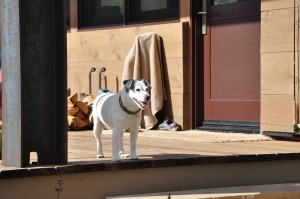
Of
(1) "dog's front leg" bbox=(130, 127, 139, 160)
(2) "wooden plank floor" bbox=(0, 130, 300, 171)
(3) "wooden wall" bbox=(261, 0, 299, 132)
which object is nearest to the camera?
(1) "dog's front leg" bbox=(130, 127, 139, 160)

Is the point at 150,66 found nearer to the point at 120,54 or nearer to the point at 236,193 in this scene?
the point at 120,54

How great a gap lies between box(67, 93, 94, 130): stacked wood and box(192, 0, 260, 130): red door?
1.36 m

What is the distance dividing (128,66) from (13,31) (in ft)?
11.2

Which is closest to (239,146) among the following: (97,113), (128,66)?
(97,113)

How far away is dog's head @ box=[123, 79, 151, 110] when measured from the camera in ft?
14.3

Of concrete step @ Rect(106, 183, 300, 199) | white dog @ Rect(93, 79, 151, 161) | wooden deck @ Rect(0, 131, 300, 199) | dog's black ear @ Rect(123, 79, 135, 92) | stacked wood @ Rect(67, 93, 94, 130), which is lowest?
concrete step @ Rect(106, 183, 300, 199)

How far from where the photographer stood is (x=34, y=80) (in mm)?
4352

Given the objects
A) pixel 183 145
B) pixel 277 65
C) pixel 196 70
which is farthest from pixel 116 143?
pixel 196 70

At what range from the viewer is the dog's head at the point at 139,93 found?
14.3 feet

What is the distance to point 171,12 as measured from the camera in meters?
7.55

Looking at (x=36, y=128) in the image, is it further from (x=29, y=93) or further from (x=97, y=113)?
(x=97, y=113)

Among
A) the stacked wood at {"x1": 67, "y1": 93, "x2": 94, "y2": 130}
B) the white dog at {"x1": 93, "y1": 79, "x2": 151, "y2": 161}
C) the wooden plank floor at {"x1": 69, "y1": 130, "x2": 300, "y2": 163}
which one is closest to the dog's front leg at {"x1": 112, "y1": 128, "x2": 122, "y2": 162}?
the white dog at {"x1": 93, "y1": 79, "x2": 151, "y2": 161}

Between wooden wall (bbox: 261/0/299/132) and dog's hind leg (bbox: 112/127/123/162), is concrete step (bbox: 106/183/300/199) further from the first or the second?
wooden wall (bbox: 261/0/299/132)

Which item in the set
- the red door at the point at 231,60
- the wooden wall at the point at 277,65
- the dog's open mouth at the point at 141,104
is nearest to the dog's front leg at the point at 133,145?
the dog's open mouth at the point at 141,104
